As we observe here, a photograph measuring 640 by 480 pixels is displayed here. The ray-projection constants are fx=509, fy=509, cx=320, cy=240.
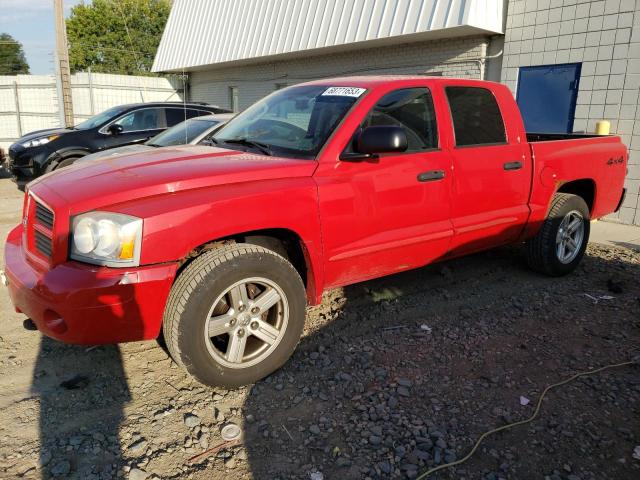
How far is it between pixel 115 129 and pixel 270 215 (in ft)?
24.2

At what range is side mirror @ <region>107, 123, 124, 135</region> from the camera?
30.7 feet

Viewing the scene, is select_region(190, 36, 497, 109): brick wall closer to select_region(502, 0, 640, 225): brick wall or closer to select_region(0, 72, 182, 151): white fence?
select_region(502, 0, 640, 225): brick wall

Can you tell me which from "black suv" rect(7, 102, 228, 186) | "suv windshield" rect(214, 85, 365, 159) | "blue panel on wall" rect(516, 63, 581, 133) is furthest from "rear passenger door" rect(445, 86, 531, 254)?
"black suv" rect(7, 102, 228, 186)

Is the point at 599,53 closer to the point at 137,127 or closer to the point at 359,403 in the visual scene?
the point at 359,403

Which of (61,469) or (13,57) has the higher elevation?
(13,57)

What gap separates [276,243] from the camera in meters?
3.45

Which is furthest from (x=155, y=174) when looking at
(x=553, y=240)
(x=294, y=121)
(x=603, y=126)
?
(x=603, y=126)

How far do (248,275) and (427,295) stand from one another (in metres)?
2.23

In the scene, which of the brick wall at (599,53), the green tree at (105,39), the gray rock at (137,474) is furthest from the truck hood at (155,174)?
the green tree at (105,39)

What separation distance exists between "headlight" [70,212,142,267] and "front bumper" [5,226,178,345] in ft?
0.17

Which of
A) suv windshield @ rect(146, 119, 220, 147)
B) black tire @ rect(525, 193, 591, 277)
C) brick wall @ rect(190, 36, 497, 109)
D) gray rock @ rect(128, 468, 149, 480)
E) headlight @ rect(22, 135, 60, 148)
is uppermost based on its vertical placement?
brick wall @ rect(190, 36, 497, 109)

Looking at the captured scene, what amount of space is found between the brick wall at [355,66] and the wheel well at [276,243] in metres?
7.54

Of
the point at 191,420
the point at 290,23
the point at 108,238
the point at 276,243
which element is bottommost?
the point at 191,420

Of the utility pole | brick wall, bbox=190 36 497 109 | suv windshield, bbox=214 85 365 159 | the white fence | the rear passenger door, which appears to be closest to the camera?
suv windshield, bbox=214 85 365 159
